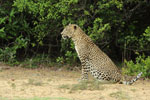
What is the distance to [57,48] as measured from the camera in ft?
41.8

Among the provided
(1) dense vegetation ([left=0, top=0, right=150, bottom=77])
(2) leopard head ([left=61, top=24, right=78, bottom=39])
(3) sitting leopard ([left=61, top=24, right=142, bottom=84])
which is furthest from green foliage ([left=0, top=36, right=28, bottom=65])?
(3) sitting leopard ([left=61, top=24, right=142, bottom=84])

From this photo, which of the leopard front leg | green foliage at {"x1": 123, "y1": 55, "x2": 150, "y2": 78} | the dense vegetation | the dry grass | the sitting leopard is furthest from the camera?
the dense vegetation

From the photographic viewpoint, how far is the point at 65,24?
34.1 ft

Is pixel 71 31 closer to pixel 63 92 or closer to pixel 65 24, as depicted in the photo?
pixel 65 24

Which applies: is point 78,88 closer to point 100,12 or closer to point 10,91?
point 10,91

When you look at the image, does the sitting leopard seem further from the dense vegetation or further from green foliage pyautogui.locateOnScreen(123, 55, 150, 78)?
the dense vegetation

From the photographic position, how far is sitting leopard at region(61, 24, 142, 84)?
8555 millimetres

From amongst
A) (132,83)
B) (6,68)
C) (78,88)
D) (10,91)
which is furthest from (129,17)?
(10,91)

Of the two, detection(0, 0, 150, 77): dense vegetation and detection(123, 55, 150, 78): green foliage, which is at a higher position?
detection(0, 0, 150, 77): dense vegetation

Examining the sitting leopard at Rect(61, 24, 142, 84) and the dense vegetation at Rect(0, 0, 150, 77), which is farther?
the dense vegetation at Rect(0, 0, 150, 77)

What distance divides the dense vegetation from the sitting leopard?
913 mm

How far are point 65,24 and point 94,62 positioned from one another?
216 cm

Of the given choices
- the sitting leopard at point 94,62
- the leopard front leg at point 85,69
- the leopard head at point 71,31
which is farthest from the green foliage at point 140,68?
the leopard head at point 71,31

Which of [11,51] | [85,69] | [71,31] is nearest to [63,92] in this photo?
[85,69]
